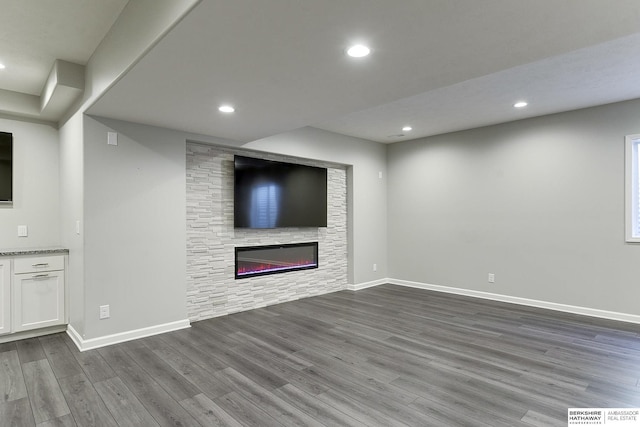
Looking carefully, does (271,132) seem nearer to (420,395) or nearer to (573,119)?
(420,395)

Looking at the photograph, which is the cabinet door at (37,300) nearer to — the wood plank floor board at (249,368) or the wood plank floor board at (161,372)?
the wood plank floor board at (161,372)

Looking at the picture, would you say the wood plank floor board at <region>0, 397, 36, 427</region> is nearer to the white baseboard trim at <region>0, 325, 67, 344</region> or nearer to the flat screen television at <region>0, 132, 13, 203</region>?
the white baseboard trim at <region>0, 325, 67, 344</region>

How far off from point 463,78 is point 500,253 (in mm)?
3598

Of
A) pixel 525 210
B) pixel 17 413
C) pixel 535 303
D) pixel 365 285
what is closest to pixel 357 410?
pixel 17 413

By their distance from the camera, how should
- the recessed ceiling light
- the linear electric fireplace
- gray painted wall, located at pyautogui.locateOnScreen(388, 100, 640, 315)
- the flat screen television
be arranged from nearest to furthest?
the recessed ceiling light → the flat screen television → gray painted wall, located at pyautogui.locateOnScreen(388, 100, 640, 315) → the linear electric fireplace

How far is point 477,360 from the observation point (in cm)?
306

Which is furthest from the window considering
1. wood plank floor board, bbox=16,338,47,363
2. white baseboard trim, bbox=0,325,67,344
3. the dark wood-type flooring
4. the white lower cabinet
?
white baseboard trim, bbox=0,325,67,344

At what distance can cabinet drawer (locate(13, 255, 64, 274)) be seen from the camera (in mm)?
3512

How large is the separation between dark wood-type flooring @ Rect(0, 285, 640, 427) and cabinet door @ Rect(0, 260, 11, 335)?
0.20m

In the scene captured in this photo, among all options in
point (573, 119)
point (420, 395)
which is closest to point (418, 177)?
point (573, 119)

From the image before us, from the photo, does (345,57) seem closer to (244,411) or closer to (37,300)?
(244,411)

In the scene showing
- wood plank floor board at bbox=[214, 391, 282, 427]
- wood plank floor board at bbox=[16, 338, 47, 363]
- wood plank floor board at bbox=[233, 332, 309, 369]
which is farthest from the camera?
wood plank floor board at bbox=[16, 338, 47, 363]

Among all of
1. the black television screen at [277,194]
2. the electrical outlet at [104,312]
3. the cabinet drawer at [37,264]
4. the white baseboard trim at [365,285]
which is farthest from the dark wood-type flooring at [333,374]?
the white baseboard trim at [365,285]

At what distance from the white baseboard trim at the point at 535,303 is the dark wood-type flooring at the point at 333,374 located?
206 mm
